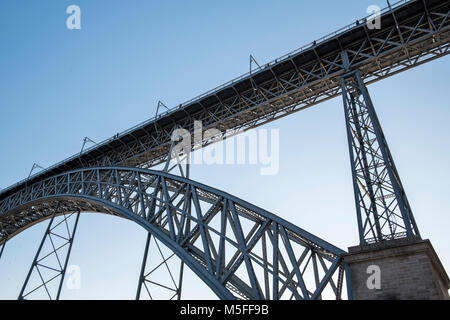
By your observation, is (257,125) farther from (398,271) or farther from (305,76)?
(398,271)

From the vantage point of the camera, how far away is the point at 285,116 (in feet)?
65.3

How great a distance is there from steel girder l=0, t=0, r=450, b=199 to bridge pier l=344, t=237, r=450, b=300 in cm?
890

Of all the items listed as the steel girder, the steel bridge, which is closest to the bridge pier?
the steel bridge

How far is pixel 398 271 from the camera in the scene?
10.6 meters

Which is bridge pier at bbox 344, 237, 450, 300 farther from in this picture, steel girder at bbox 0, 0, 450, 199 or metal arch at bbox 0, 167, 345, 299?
steel girder at bbox 0, 0, 450, 199

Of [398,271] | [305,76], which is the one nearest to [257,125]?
[305,76]

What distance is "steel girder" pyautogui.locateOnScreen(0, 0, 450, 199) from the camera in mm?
15641

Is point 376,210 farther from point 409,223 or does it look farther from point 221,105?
point 221,105

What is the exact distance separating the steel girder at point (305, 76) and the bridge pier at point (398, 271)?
890 centimetres

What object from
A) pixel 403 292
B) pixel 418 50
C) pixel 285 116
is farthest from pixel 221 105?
pixel 403 292

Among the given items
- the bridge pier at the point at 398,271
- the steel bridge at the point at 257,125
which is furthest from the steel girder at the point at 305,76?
the bridge pier at the point at 398,271
